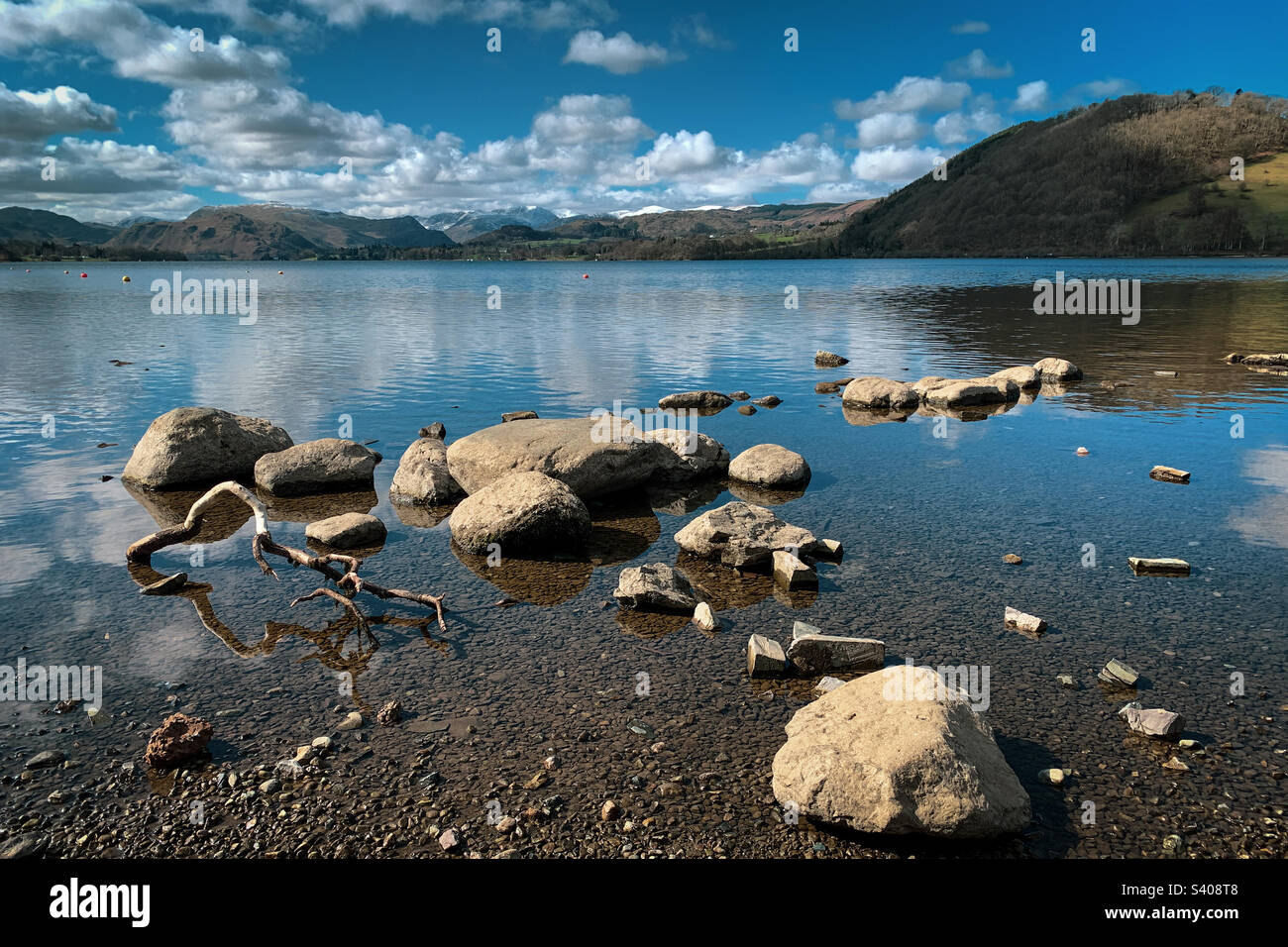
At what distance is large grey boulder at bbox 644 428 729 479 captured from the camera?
1836 centimetres

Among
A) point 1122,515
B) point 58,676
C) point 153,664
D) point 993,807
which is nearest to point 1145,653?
point 993,807

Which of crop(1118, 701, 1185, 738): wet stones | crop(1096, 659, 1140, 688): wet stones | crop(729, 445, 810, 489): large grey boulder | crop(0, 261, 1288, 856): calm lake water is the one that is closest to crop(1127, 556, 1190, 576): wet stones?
crop(0, 261, 1288, 856): calm lake water

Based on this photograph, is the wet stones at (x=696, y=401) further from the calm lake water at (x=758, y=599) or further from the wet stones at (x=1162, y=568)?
the wet stones at (x=1162, y=568)

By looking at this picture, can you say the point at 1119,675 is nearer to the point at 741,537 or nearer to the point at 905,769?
the point at 905,769

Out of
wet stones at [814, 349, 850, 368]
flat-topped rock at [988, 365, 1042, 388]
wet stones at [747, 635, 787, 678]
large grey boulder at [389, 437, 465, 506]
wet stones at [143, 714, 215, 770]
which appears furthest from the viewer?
wet stones at [814, 349, 850, 368]

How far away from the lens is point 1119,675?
9039 millimetres

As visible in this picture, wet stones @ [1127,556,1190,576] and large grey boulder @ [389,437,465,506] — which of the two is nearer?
wet stones @ [1127,556,1190,576]

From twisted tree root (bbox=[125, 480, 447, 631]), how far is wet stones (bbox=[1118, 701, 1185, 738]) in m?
8.47

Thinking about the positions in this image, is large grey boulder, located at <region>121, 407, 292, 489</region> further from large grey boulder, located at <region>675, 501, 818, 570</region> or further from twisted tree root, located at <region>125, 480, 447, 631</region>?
large grey boulder, located at <region>675, 501, 818, 570</region>

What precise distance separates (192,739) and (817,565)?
9243 mm

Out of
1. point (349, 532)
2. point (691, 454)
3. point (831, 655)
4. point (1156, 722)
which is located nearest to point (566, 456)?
point (691, 454)

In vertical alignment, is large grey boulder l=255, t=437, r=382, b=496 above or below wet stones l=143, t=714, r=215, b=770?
above

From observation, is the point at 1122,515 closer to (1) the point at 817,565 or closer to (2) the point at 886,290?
(1) the point at 817,565

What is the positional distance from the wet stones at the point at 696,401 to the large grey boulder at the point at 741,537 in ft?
46.8
